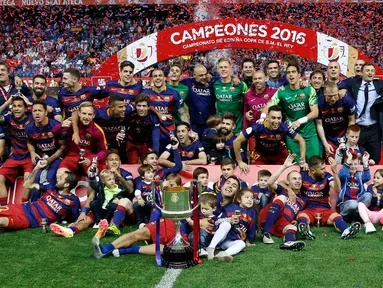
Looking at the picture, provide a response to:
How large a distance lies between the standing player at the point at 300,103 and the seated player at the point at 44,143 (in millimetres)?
2560

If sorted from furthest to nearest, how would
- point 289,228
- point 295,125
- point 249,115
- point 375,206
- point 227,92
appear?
point 227,92
point 249,115
point 295,125
point 375,206
point 289,228

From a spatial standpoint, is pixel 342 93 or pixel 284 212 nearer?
pixel 284 212

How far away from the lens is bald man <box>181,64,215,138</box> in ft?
28.2

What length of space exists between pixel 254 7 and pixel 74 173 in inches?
545

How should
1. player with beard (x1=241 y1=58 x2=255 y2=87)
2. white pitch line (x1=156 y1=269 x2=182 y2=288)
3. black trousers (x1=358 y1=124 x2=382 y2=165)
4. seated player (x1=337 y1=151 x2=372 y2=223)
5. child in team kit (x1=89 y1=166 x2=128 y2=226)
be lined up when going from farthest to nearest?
player with beard (x1=241 y1=58 x2=255 y2=87), black trousers (x1=358 y1=124 x2=382 y2=165), seated player (x1=337 y1=151 x2=372 y2=223), child in team kit (x1=89 y1=166 x2=128 y2=226), white pitch line (x1=156 y1=269 x2=182 y2=288)

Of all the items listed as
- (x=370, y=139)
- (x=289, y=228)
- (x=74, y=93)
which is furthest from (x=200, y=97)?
(x=289, y=228)

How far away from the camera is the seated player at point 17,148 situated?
773 cm

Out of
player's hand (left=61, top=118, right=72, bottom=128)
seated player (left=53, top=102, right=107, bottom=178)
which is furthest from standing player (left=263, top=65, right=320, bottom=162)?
player's hand (left=61, top=118, right=72, bottom=128)

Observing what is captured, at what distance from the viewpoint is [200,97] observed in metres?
8.69

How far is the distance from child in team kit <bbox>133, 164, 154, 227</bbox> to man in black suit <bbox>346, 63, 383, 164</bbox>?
2967 millimetres

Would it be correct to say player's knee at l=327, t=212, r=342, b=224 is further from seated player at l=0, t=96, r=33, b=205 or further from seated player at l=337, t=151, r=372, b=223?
seated player at l=0, t=96, r=33, b=205

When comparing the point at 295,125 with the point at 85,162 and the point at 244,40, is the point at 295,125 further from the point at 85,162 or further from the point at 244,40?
the point at 244,40

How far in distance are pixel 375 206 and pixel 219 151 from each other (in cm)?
194

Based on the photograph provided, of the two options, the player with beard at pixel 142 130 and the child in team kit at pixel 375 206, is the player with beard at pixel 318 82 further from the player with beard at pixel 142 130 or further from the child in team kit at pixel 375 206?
the player with beard at pixel 142 130
